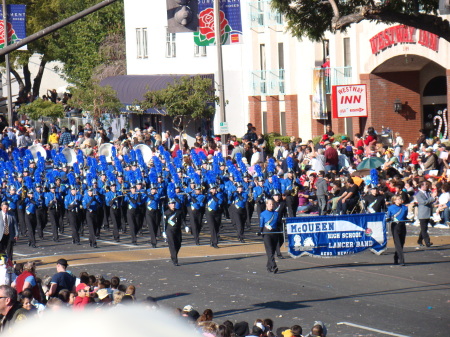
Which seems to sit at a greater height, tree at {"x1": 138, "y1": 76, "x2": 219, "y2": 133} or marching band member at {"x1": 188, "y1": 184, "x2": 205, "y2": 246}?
tree at {"x1": 138, "y1": 76, "x2": 219, "y2": 133}

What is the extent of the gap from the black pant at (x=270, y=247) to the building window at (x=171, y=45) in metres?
30.4

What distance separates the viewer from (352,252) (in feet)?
59.5

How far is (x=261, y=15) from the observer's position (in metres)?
41.5

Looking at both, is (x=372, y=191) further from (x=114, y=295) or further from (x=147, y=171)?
(x=114, y=295)

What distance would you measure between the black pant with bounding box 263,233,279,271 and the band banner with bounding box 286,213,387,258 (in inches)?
11.3

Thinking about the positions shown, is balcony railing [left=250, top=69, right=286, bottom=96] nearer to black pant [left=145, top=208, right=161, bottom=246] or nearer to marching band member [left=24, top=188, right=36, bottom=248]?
marching band member [left=24, top=188, right=36, bottom=248]

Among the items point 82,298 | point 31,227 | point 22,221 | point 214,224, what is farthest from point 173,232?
point 82,298

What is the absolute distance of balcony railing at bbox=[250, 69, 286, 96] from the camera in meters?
40.9

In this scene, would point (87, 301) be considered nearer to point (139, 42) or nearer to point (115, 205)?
point (115, 205)

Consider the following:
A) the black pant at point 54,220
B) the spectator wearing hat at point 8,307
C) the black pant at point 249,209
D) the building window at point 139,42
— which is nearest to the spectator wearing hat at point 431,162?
the black pant at point 249,209

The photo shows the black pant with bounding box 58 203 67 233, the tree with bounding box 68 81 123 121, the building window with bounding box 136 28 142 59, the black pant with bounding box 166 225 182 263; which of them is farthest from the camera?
the building window with bounding box 136 28 142 59

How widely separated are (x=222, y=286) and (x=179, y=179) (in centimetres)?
646

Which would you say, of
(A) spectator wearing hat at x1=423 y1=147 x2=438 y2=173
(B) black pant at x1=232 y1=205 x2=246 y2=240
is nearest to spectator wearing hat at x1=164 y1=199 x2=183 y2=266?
(B) black pant at x1=232 y1=205 x2=246 y2=240

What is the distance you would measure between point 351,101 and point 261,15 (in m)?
11.8
